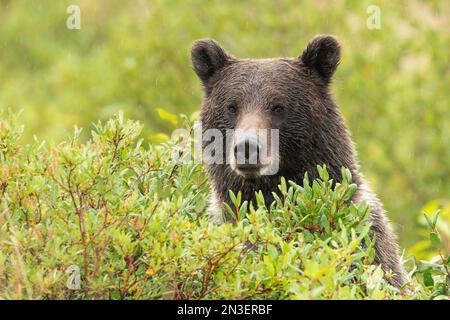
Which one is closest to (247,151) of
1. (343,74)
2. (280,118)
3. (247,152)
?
(247,152)

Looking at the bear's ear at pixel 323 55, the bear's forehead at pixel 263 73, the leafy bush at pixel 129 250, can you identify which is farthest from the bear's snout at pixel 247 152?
the leafy bush at pixel 129 250

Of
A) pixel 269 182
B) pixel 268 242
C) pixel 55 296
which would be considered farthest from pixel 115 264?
pixel 269 182

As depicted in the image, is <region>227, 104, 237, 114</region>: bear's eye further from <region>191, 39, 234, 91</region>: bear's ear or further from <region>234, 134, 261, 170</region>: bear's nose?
<region>234, 134, 261, 170</region>: bear's nose

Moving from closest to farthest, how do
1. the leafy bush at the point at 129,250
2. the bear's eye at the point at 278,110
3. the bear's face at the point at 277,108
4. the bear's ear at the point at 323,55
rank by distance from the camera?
the leafy bush at the point at 129,250
the bear's face at the point at 277,108
the bear's eye at the point at 278,110
the bear's ear at the point at 323,55

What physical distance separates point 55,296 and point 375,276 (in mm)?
1605

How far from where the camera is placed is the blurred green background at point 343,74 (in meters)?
16.9

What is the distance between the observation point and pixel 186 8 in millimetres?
18172

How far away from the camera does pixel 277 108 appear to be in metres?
7.08

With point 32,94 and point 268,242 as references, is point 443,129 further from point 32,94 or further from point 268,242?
point 268,242

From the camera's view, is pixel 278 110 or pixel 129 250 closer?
pixel 129 250

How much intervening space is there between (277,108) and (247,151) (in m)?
0.75

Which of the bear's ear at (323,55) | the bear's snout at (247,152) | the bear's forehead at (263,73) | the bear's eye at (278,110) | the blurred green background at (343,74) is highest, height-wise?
the blurred green background at (343,74)

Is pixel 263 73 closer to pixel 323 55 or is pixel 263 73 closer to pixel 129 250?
pixel 323 55

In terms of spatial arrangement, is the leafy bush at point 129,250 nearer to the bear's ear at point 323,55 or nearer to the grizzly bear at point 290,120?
the grizzly bear at point 290,120
